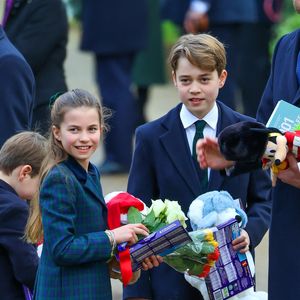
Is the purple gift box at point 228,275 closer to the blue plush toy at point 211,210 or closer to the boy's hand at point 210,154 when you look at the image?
the blue plush toy at point 211,210

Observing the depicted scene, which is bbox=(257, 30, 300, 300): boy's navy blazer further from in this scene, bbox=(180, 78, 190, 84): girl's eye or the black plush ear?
bbox=(180, 78, 190, 84): girl's eye

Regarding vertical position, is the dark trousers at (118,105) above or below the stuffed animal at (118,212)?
below

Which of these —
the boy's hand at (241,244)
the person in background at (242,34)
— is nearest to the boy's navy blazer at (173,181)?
the boy's hand at (241,244)

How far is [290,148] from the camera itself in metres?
4.23

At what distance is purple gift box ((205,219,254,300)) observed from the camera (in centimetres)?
499

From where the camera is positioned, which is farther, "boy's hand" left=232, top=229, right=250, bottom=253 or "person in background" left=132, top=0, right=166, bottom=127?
"person in background" left=132, top=0, right=166, bottom=127

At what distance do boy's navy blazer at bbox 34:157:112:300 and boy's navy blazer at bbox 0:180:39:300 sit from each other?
342 mm

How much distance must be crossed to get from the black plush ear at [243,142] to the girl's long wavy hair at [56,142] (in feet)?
2.71

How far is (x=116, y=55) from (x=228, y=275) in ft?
17.8

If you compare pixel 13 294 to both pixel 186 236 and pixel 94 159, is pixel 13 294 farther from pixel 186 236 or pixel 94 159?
pixel 94 159

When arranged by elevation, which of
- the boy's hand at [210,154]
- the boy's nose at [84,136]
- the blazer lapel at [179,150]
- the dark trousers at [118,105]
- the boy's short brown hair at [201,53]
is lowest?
the dark trousers at [118,105]

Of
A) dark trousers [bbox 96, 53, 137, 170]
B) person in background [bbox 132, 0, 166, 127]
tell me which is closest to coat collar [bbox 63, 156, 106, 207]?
dark trousers [bbox 96, 53, 137, 170]

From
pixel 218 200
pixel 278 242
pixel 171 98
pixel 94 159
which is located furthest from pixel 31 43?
pixel 171 98

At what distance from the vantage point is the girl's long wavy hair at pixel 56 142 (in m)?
4.77
